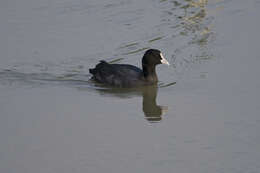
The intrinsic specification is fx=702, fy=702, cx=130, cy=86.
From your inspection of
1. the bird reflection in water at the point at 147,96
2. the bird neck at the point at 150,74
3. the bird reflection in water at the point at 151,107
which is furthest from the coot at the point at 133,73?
the bird reflection in water at the point at 151,107

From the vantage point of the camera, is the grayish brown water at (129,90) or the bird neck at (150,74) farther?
the bird neck at (150,74)

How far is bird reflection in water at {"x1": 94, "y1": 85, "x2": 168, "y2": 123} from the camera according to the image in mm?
12734

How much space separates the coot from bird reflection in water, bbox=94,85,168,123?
0.14m

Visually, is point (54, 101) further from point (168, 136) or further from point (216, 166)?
point (216, 166)

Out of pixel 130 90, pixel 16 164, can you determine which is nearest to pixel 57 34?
pixel 130 90

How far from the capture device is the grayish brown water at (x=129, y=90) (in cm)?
1034

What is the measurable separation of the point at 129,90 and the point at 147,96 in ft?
2.01

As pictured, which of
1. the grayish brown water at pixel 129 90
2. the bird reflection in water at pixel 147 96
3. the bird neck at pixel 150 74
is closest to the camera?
the grayish brown water at pixel 129 90

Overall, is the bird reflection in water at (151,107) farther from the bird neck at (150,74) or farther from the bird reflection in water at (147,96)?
the bird neck at (150,74)

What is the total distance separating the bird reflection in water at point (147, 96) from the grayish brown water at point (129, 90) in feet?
0.07

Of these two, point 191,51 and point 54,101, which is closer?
point 54,101

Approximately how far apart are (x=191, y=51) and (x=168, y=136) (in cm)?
549

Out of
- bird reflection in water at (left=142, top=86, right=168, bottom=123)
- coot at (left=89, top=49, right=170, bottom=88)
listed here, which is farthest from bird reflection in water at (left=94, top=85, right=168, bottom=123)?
coot at (left=89, top=49, right=170, bottom=88)

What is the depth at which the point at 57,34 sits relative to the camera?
16984 mm
